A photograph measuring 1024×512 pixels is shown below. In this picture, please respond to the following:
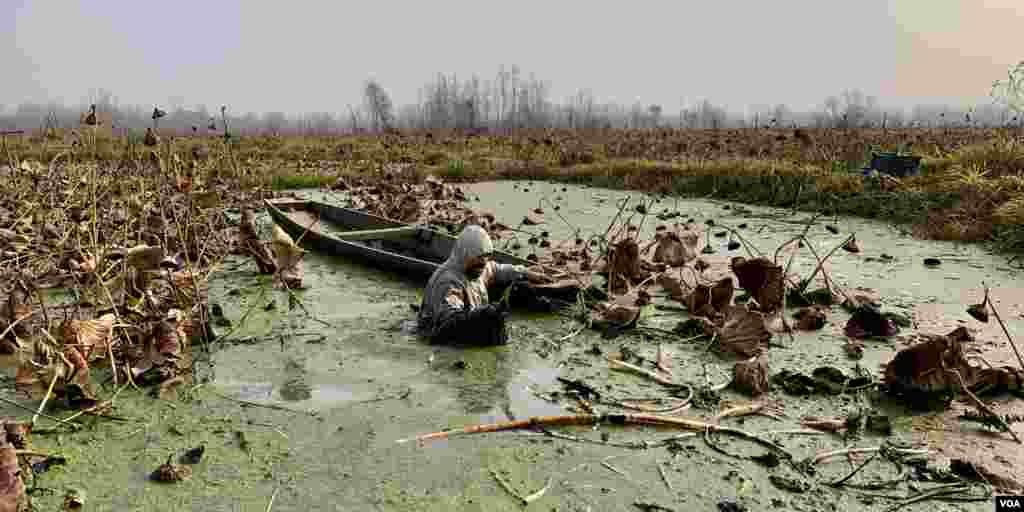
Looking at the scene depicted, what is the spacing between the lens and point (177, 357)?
4.78 metres

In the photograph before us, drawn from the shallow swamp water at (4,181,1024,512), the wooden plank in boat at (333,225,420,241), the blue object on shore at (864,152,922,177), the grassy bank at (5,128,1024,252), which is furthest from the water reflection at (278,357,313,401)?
the blue object on shore at (864,152,922,177)

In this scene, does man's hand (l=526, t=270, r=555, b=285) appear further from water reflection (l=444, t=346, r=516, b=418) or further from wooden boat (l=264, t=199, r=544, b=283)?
water reflection (l=444, t=346, r=516, b=418)

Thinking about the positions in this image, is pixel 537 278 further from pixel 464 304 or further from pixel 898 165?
pixel 898 165

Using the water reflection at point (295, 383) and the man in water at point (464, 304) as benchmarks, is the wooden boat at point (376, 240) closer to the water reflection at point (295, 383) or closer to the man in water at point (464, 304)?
the man in water at point (464, 304)

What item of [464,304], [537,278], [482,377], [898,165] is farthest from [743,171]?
[482,377]

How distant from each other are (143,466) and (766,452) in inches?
123

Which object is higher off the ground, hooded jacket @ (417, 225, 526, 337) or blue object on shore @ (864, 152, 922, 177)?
blue object on shore @ (864, 152, 922, 177)

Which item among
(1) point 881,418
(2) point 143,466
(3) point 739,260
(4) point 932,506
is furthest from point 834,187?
(2) point 143,466

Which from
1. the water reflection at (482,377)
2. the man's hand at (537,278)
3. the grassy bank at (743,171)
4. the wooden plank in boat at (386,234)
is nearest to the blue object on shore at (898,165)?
the grassy bank at (743,171)

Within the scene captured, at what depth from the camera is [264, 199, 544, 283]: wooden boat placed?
713cm

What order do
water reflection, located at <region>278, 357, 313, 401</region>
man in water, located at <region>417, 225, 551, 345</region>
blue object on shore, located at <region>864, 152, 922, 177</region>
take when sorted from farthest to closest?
blue object on shore, located at <region>864, 152, 922, 177</region>
man in water, located at <region>417, 225, 551, 345</region>
water reflection, located at <region>278, 357, 313, 401</region>

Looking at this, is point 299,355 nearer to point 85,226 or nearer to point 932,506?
point 85,226

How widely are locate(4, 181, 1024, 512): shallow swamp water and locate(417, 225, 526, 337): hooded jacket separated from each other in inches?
7.8

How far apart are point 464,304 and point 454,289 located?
0.14m
